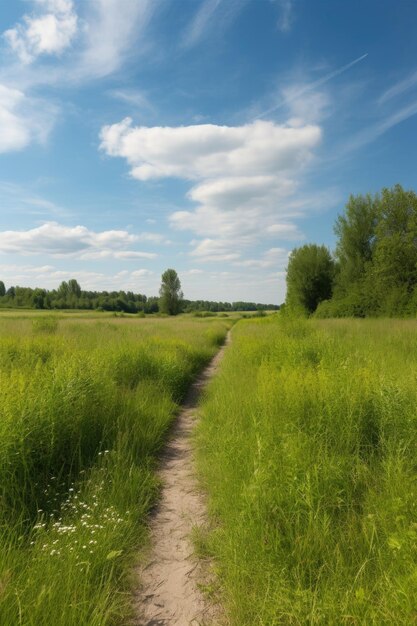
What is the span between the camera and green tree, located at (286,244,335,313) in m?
41.5

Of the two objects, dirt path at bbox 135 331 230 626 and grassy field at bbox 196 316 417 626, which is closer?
grassy field at bbox 196 316 417 626

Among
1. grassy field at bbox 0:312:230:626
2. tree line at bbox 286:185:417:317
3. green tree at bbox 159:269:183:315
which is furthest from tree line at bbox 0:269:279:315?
grassy field at bbox 0:312:230:626

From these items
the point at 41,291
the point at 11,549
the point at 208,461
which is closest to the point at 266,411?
the point at 208,461

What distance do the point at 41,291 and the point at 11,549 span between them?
10115cm

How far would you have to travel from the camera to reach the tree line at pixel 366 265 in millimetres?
25044

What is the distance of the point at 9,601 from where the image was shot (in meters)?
2.23

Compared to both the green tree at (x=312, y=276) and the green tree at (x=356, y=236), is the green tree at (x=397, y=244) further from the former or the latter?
the green tree at (x=312, y=276)

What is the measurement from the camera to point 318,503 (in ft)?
9.45

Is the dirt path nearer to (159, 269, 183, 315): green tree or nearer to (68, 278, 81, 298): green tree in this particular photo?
(159, 269, 183, 315): green tree

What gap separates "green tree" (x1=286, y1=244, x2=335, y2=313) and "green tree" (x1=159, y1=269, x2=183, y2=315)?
4256 cm

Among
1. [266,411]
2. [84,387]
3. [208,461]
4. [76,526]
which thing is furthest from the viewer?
[84,387]

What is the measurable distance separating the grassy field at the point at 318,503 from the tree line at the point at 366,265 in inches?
423

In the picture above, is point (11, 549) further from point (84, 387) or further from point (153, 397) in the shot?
point (153, 397)

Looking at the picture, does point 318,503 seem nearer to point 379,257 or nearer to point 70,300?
point 379,257
